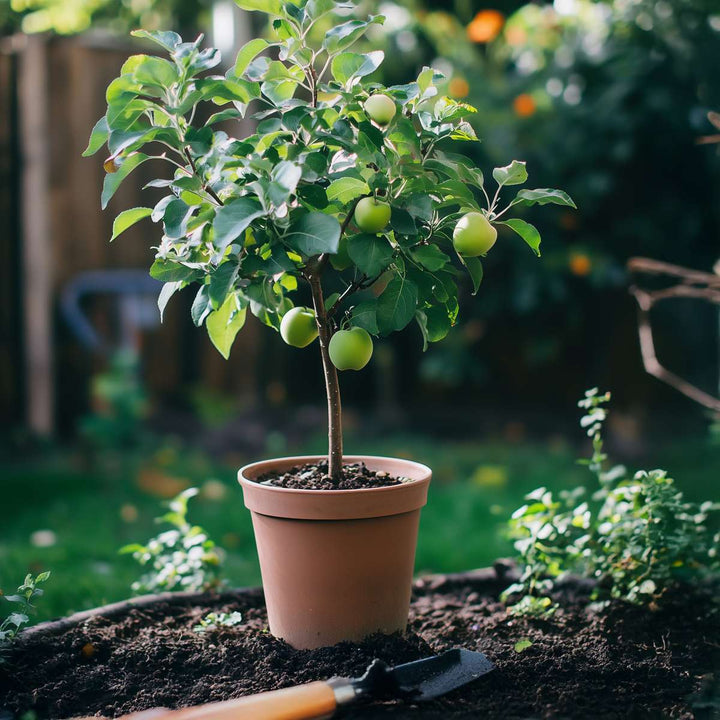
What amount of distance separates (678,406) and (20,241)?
3647mm

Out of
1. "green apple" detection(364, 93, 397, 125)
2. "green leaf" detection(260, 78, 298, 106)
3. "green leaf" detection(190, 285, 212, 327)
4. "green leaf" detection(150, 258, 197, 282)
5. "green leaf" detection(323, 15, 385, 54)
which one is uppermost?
"green leaf" detection(323, 15, 385, 54)

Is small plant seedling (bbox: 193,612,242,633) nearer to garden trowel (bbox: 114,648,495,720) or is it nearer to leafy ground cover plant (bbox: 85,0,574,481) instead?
garden trowel (bbox: 114,648,495,720)

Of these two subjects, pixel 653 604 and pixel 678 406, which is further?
pixel 678 406

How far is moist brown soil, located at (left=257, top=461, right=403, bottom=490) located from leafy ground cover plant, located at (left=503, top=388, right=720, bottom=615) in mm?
333

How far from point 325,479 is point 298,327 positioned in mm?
323

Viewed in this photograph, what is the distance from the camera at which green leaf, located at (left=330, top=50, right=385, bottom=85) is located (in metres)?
1.36

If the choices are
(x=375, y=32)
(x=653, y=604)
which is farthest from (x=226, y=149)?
(x=375, y=32)

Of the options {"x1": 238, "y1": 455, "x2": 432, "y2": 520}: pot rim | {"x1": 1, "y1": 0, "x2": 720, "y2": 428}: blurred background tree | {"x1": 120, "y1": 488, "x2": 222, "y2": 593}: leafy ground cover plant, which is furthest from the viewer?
{"x1": 1, "y1": 0, "x2": 720, "y2": 428}: blurred background tree

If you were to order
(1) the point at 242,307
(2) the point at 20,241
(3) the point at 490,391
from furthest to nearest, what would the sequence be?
(3) the point at 490,391
(2) the point at 20,241
(1) the point at 242,307

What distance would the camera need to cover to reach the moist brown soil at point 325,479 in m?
1.56

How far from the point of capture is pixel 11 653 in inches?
59.0

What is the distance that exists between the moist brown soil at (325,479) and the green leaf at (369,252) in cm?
43

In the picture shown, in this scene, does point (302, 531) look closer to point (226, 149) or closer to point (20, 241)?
point (226, 149)

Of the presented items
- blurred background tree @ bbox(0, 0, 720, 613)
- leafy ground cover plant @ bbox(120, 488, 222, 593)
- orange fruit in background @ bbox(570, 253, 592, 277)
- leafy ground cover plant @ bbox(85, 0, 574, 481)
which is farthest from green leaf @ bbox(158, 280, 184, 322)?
orange fruit in background @ bbox(570, 253, 592, 277)
